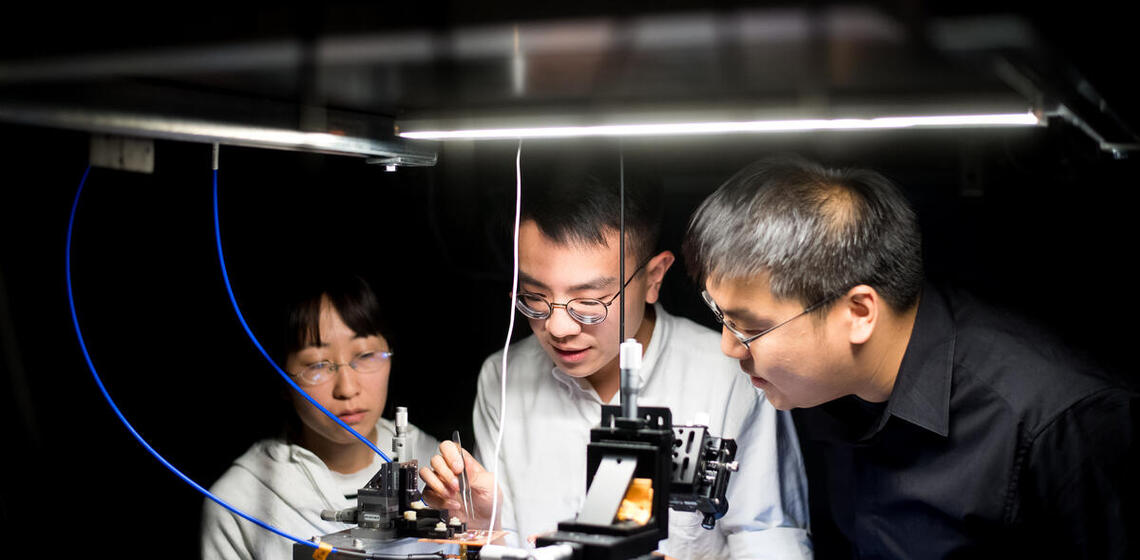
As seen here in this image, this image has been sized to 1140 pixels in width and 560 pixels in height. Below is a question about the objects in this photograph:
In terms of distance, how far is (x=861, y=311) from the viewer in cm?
181

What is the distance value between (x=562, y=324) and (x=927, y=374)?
2.61ft

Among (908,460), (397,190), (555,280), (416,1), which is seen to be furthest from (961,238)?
(416,1)

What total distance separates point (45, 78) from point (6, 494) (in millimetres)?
1130

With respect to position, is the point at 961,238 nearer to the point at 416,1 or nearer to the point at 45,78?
the point at 416,1

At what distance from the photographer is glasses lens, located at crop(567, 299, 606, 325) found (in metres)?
2.13

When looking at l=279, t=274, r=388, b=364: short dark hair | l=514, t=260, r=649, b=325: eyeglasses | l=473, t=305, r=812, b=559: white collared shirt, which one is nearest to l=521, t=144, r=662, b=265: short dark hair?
l=514, t=260, r=649, b=325: eyeglasses

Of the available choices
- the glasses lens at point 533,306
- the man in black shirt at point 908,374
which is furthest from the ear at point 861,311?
the glasses lens at point 533,306

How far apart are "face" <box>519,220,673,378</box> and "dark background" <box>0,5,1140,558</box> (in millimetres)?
320

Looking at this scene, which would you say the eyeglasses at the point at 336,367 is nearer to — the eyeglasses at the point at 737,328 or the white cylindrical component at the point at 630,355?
the eyeglasses at the point at 737,328

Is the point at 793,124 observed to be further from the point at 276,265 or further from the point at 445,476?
the point at 276,265

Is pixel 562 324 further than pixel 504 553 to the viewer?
Yes

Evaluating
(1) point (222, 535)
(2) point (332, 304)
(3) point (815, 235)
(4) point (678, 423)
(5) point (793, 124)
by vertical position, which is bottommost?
(1) point (222, 535)

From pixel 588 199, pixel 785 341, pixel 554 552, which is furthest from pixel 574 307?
pixel 554 552

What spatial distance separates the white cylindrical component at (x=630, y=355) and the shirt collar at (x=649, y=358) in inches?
39.3
